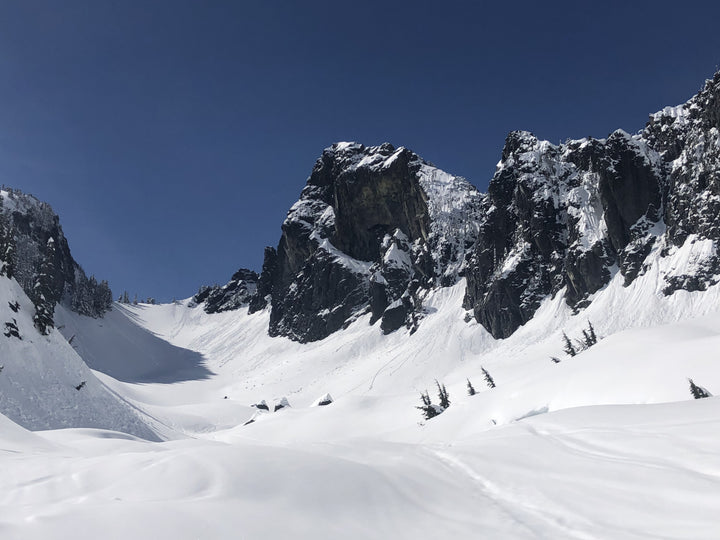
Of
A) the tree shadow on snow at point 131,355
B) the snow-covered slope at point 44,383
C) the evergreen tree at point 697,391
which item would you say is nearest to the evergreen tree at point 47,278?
the tree shadow on snow at point 131,355

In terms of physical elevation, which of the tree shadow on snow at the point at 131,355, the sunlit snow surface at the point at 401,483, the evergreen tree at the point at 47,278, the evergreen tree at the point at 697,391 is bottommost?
the evergreen tree at the point at 697,391

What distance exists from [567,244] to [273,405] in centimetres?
7097

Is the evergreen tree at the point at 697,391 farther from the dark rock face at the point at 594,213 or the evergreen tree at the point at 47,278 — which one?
the evergreen tree at the point at 47,278

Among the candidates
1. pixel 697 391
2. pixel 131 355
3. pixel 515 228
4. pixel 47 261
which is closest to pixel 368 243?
pixel 515 228

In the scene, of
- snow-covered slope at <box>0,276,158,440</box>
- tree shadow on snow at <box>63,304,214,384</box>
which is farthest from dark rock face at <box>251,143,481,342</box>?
snow-covered slope at <box>0,276,158,440</box>

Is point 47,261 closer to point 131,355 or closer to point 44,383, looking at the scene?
point 131,355

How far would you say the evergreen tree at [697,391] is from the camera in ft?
78.5

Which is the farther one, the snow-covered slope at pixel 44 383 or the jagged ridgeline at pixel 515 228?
the jagged ridgeline at pixel 515 228

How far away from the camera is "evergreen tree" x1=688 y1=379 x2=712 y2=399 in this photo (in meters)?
23.9

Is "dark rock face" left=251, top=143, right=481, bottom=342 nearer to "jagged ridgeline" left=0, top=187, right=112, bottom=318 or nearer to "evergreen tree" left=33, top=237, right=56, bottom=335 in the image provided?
"jagged ridgeline" left=0, top=187, right=112, bottom=318

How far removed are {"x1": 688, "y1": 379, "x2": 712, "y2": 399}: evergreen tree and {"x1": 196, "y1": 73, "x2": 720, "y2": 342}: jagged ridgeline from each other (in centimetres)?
6263

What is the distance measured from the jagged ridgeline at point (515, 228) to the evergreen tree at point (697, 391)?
62.6 meters

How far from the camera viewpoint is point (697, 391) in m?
24.4

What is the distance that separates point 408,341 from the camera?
354 ft
